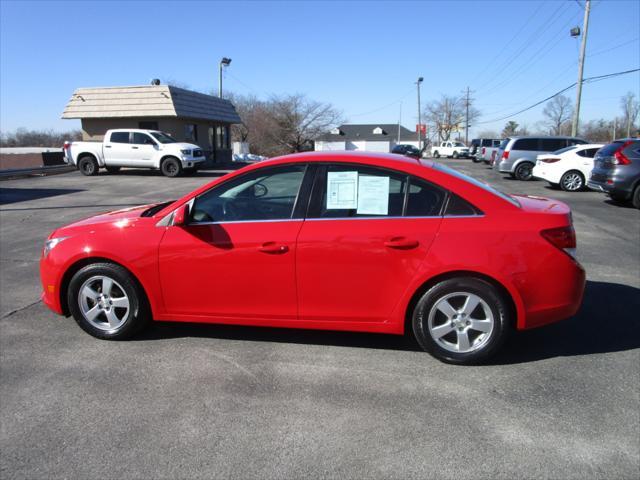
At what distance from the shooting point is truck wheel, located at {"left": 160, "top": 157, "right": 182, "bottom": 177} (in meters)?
20.8

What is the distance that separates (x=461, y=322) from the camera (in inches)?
146

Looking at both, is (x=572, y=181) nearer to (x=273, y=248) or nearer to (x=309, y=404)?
(x=273, y=248)

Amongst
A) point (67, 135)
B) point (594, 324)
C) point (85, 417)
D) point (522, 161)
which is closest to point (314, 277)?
point (85, 417)

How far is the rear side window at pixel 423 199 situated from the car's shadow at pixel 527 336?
1.18 meters

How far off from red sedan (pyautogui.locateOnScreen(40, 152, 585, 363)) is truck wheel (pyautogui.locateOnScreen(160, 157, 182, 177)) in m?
17.3

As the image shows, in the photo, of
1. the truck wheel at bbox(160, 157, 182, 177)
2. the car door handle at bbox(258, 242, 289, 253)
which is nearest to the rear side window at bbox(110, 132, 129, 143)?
the truck wheel at bbox(160, 157, 182, 177)

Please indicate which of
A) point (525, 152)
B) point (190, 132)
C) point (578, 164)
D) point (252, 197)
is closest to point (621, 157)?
point (578, 164)

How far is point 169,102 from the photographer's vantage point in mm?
25062

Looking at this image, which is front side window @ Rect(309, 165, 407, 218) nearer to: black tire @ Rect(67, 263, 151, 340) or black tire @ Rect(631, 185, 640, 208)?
black tire @ Rect(67, 263, 151, 340)

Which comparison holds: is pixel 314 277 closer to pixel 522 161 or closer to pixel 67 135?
pixel 522 161

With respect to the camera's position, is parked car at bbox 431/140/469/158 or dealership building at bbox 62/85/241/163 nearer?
dealership building at bbox 62/85/241/163

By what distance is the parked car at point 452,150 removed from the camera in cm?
5038

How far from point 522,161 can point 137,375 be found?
65.6 ft

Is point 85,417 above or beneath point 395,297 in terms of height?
beneath
